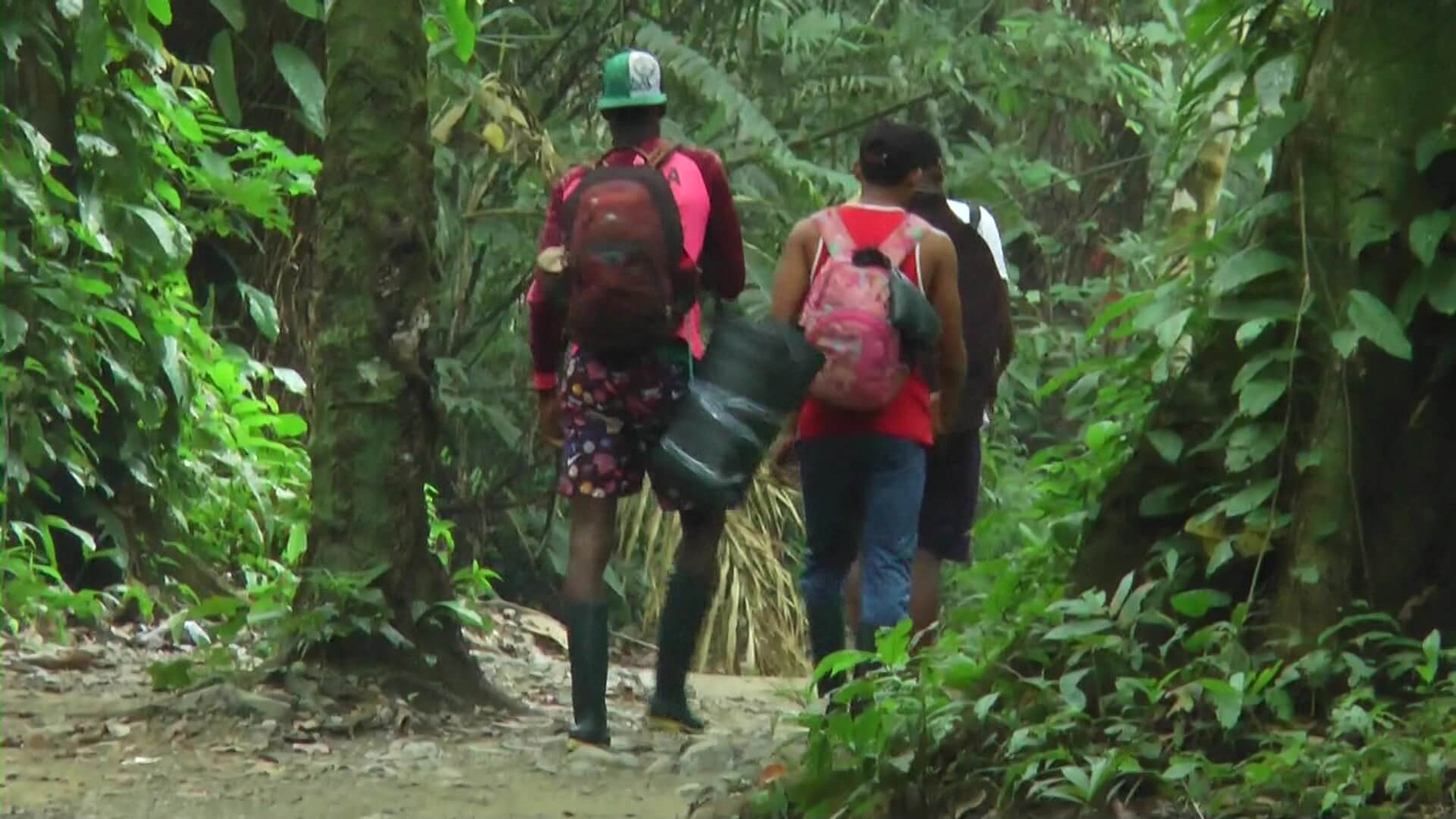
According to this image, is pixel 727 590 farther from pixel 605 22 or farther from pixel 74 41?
pixel 74 41

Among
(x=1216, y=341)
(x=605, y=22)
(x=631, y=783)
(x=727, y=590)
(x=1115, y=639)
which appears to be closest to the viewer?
(x=1115, y=639)

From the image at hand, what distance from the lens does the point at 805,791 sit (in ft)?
16.8

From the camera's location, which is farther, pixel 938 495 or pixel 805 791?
pixel 938 495

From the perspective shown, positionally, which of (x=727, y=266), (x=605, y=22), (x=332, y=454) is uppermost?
(x=605, y=22)

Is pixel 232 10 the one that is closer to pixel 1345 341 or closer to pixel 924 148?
pixel 924 148

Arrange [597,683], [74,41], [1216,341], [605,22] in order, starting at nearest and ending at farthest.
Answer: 1. [1216,341]
2. [597,683]
3. [74,41]
4. [605,22]

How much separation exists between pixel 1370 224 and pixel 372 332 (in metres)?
3.39

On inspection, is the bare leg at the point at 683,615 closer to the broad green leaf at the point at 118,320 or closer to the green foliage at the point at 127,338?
the green foliage at the point at 127,338

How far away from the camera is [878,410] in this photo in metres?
6.77

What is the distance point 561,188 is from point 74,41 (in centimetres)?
293

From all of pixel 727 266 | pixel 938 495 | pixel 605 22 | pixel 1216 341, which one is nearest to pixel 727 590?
pixel 605 22

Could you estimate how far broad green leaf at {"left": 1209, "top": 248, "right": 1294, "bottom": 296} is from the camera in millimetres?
5211

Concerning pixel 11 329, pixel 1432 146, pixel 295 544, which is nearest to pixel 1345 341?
pixel 1432 146

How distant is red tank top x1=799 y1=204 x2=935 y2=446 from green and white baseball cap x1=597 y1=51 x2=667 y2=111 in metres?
0.68
